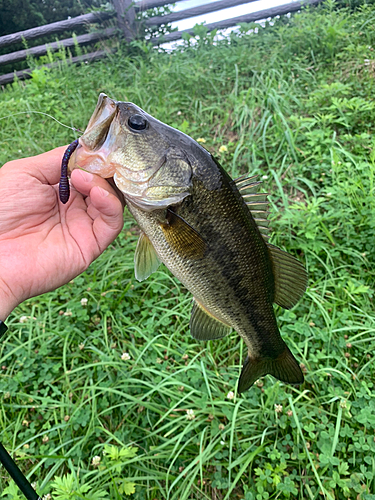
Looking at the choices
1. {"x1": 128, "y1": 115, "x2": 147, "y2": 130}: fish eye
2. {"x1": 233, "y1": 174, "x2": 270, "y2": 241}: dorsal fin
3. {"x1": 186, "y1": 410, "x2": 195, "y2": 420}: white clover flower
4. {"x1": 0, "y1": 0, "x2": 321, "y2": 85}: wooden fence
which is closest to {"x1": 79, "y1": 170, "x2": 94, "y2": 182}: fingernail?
{"x1": 128, "y1": 115, "x2": 147, "y2": 130}: fish eye

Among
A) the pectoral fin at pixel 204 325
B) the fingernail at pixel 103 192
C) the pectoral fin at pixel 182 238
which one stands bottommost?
the pectoral fin at pixel 204 325

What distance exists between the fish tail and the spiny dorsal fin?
259 millimetres

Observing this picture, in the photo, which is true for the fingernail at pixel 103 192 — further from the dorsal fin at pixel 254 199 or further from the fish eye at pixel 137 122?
the dorsal fin at pixel 254 199

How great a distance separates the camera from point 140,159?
4.27ft

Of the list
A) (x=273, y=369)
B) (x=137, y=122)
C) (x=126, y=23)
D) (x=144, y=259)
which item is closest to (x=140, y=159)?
(x=137, y=122)

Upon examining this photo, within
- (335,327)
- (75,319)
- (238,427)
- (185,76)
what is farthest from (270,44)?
(238,427)

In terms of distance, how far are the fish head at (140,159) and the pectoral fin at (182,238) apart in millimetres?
66

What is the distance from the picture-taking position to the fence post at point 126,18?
5789 mm

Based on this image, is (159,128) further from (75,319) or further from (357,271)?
(357,271)

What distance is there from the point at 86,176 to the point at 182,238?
45 cm

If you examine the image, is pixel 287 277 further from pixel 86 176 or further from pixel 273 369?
pixel 86 176

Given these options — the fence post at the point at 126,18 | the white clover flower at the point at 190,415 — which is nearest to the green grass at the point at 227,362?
the white clover flower at the point at 190,415

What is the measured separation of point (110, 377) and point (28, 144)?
304 centimetres

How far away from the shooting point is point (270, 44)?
4895mm
